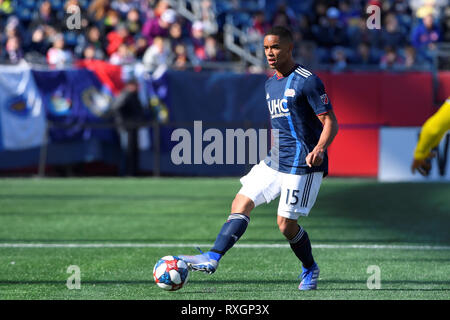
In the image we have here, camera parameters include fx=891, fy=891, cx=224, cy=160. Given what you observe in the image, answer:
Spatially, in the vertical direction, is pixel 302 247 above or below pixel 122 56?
below

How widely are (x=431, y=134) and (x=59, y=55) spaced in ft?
50.1

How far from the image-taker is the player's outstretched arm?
275 inches

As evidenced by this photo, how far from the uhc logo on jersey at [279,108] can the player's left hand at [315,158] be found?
19.3 inches

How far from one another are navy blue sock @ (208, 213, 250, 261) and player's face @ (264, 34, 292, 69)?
1.29 metres

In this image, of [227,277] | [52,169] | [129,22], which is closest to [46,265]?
[227,277]

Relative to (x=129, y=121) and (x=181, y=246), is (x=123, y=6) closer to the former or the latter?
(x=129, y=121)

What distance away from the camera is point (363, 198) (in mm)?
15992

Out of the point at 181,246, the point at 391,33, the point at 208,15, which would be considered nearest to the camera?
the point at 181,246

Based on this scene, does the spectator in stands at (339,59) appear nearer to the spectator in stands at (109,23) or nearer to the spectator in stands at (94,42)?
the spectator in stands at (109,23)

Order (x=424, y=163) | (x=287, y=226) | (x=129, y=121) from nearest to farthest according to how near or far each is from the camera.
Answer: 1. (x=424, y=163)
2. (x=287, y=226)
3. (x=129, y=121)

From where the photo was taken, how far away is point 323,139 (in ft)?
23.1

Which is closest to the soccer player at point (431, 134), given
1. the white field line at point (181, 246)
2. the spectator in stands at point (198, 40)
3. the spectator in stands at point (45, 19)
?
the white field line at point (181, 246)

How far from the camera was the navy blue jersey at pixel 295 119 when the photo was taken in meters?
7.23
